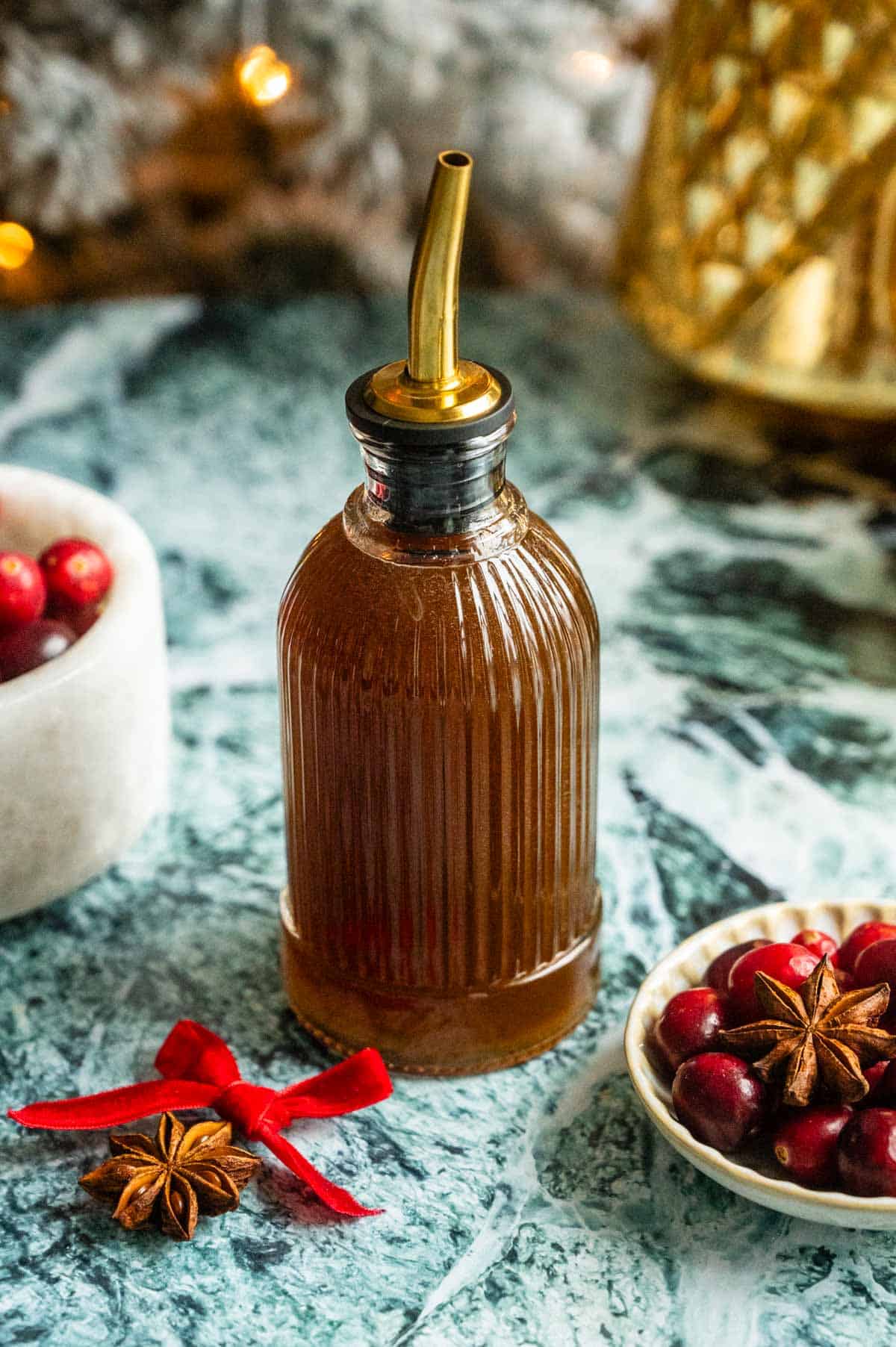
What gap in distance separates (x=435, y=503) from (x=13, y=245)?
0.89 m

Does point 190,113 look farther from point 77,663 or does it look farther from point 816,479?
point 77,663

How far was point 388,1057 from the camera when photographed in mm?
793

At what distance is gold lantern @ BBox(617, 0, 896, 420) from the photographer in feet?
3.73

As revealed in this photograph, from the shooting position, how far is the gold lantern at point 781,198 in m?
1.14

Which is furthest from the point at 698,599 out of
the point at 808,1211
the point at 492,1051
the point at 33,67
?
the point at 33,67

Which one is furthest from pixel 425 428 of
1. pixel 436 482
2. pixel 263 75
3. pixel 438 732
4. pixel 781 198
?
pixel 263 75

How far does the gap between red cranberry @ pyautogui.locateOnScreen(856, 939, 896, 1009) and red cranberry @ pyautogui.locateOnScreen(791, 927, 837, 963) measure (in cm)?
2

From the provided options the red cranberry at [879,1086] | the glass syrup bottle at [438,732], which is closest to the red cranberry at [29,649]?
the glass syrup bottle at [438,732]

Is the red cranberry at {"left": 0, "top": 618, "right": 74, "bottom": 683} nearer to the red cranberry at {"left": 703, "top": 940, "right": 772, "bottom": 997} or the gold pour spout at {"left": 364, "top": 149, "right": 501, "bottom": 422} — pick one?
the gold pour spout at {"left": 364, "top": 149, "right": 501, "bottom": 422}

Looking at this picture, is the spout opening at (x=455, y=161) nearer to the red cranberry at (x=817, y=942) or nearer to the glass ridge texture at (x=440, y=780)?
the glass ridge texture at (x=440, y=780)

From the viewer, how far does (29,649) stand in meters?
0.84

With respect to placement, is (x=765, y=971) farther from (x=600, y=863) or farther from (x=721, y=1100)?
(x=600, y=863)

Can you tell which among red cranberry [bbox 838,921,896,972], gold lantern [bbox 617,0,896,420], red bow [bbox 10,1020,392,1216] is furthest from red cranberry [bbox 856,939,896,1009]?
gold lantern [bbox 617,0,896,420]

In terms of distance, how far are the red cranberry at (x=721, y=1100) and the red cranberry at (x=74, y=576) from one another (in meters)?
0.43
